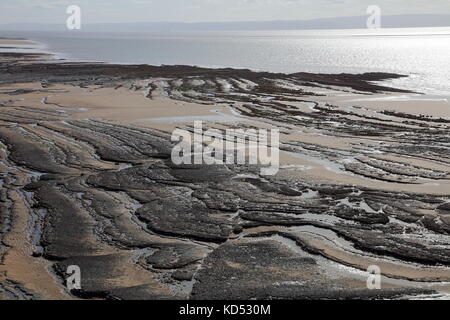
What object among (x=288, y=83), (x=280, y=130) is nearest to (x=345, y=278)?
(x=280, y=130)

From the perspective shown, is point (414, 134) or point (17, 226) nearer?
point (17, 226)

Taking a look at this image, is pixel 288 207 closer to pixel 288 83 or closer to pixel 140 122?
pixel 140 122
